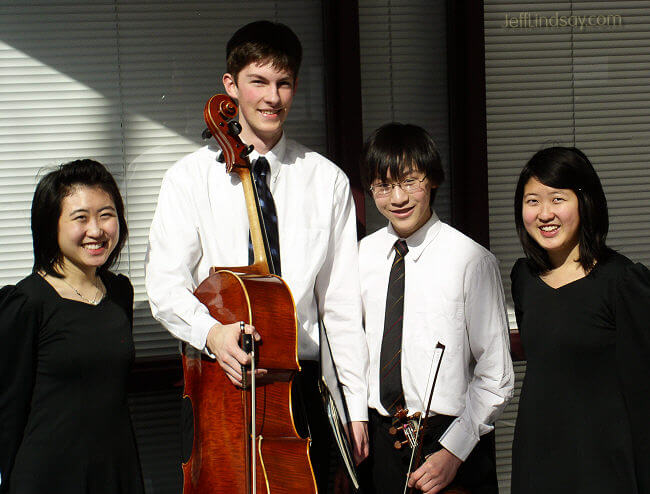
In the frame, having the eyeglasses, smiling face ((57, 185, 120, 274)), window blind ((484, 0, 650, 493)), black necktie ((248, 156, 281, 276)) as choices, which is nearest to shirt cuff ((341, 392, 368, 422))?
black necktie ((248, 156, 281, 276))

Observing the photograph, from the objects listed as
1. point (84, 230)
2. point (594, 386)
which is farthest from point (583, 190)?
point (84, 230)

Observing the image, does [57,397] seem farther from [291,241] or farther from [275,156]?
[275,156]

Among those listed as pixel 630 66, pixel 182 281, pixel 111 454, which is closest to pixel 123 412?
pixel 111 454

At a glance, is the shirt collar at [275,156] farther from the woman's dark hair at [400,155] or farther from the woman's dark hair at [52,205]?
the woman's dark hair at [52,205]

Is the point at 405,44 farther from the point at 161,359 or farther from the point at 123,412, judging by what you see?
the point at 123,412

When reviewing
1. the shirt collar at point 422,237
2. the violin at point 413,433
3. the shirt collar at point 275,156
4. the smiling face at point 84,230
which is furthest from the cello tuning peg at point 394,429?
the smiling face at point 84,230

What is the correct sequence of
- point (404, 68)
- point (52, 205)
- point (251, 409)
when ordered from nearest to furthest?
point (251, 409) < point (52, 205) < point (404, 68)

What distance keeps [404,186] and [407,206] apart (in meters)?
0.07

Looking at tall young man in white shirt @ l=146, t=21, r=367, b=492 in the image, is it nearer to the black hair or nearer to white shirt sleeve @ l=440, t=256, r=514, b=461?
the black hair

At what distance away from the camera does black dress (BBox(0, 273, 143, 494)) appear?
7.58 feet

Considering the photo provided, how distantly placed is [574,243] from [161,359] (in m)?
1.80

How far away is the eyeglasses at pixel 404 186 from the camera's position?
2.68 meters

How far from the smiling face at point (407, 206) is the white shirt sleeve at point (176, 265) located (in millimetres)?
655

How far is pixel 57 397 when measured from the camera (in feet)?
7.72
